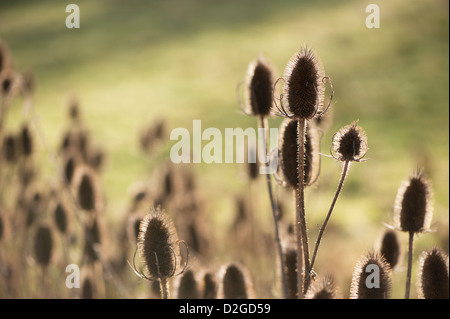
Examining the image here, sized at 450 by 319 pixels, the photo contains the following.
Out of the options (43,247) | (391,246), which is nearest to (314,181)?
(391,246)

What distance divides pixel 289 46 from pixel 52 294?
3847 mm

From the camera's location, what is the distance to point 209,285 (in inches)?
48.3

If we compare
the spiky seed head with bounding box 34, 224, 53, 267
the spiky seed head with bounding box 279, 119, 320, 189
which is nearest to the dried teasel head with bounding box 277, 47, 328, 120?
the spiky seed head with bounding box 279, 119, 320, 189

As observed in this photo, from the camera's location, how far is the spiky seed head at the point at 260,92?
3.91 ft

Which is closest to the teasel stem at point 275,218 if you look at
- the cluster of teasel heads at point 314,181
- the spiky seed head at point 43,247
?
the cluster of teasel heads at point 314,181

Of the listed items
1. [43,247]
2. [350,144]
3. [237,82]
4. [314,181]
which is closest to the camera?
[350,144]

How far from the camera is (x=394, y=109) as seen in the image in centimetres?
413

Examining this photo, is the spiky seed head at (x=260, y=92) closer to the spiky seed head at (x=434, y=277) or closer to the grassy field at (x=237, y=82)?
the spiky seed head at (x=434, y=277)

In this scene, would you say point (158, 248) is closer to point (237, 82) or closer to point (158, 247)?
point (158, 247)

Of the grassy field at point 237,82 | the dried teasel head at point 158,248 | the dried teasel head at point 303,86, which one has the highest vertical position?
the grassy field at point 237,82

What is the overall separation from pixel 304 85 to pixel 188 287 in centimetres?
54

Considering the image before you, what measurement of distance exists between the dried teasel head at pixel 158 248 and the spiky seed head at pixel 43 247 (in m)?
0.78

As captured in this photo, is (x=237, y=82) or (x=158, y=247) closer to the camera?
(x=158, y=247)

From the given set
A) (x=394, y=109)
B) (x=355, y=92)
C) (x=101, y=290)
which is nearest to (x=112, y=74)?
(x=355, y=92)
